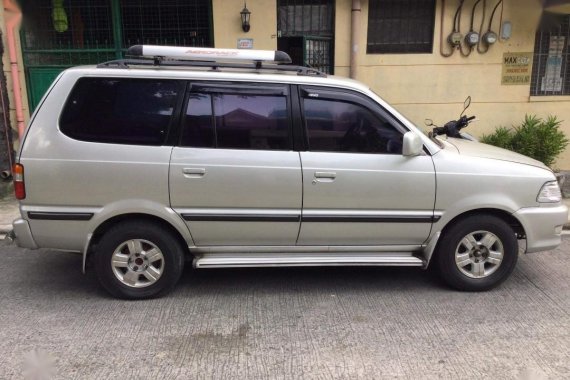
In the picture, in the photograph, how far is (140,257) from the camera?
4094mm

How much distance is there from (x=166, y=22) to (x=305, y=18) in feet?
7.61

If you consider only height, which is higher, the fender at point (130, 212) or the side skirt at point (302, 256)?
the fender at point (130, 212)

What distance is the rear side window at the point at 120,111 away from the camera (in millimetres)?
3977

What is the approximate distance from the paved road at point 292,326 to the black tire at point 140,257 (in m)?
0.12

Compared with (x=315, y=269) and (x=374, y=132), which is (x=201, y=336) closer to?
(x=315, y=269)

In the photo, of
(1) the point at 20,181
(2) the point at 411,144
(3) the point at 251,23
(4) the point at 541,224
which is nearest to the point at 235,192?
(2) the point at 411,144

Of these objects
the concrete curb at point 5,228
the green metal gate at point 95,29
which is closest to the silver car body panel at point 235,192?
the concrete curb at point 5,228

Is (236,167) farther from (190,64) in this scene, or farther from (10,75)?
(10,75)

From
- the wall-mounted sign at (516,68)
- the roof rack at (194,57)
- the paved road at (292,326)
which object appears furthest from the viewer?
the wall-mounted sign at (516,68)

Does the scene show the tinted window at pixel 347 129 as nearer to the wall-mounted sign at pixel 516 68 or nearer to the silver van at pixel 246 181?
the silver van at pixel 246 181

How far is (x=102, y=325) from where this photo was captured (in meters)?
3.76

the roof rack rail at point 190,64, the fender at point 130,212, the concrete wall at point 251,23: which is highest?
the concrete wall at point 251,23

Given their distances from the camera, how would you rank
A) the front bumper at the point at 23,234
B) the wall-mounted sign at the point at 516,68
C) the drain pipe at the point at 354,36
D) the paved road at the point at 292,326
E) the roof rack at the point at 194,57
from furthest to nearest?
the wall-mounted sign at the point at 516,68 → the drain pipe at the point at 354,36 → the roof rack at the point at 194,57 → the front bumper at the point at 23,234 → the paved road at the point at 292,326

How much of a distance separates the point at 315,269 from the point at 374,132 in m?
1.53
